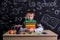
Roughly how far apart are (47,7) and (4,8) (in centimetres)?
71

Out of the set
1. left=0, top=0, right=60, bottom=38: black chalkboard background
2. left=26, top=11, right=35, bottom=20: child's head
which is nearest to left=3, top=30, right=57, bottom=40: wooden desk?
left=26, top=11, right=35, bottom=20: child's head

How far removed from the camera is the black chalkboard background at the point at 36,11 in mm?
2463

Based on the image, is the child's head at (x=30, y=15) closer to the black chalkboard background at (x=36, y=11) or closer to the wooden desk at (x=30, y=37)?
the black chalkboard background at (x=36, y=11)

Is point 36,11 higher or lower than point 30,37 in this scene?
higher

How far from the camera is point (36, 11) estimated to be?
2477 millimetres

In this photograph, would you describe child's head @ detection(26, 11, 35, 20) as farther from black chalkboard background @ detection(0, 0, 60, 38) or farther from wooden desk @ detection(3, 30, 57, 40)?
wooden desk @ detection(3, 30, 57, 40)

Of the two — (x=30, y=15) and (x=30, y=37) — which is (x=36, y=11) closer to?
(x=30, y=15)

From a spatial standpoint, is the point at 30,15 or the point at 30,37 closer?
the point at 30,37

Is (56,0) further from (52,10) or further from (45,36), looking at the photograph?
(45,36)

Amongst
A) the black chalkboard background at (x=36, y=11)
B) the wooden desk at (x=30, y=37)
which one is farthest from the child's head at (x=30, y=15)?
the wooden desk at (x=30, y=37)

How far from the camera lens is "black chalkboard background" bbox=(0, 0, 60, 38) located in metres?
2.46

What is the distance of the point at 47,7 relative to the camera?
247cm

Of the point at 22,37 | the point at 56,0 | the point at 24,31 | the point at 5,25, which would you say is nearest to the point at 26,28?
the point at 24,31

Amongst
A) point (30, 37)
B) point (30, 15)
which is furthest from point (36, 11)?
point (30, 37)
